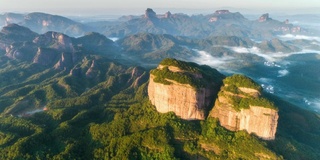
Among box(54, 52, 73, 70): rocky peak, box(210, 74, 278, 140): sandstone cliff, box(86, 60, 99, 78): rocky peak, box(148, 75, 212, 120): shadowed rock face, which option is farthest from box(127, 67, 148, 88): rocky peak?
box(210, 74, 278, 140): sandstone cliff

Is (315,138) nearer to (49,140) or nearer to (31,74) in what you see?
(49,140)

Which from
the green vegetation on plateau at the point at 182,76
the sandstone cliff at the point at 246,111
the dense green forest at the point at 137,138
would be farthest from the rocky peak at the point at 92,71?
the sandstone cliff at the point at 246,111

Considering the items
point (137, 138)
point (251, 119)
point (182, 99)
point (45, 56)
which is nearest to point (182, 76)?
point (182, 99)

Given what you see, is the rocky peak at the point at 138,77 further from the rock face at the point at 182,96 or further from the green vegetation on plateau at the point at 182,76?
the rock face at the point at 182,96

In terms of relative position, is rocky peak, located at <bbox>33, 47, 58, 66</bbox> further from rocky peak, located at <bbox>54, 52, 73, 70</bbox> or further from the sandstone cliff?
the sandstone cliff

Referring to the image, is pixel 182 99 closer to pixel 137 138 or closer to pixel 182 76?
pixel 182 76

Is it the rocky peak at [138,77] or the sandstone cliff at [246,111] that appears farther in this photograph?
the rocky peak at [138,77]

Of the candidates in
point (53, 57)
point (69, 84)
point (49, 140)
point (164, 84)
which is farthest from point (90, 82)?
point (164, 84)
